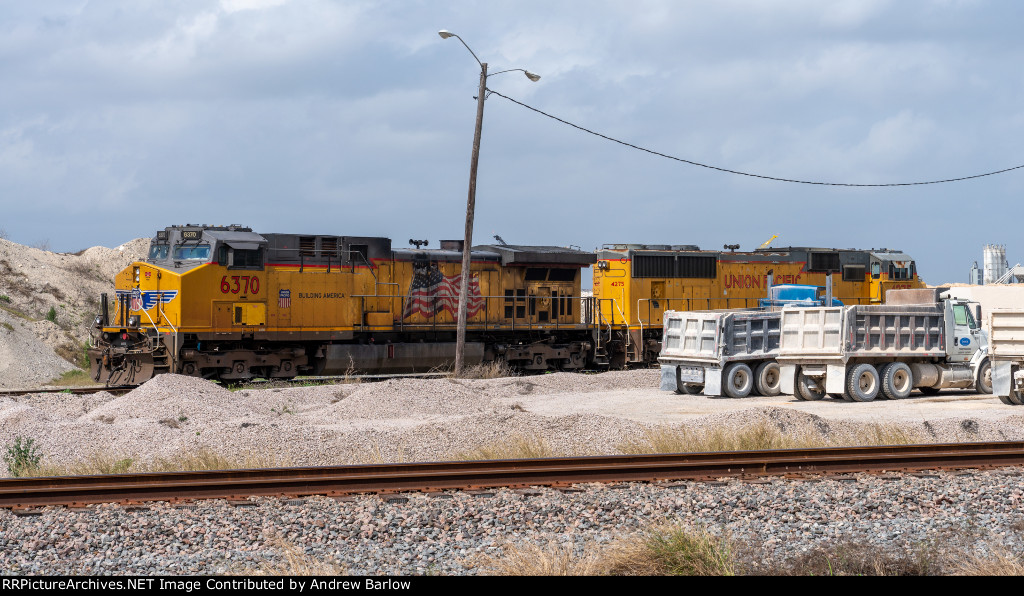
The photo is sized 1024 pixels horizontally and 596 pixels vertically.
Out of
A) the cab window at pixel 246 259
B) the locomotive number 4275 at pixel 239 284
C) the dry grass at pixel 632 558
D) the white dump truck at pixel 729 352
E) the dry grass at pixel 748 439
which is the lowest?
the dry grass at pixel 632 558

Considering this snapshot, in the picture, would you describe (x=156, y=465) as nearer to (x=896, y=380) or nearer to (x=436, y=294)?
(x=436, y=294)

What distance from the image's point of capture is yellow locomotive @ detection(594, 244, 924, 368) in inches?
1054

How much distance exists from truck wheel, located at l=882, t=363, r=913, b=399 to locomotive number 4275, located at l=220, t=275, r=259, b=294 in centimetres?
1351

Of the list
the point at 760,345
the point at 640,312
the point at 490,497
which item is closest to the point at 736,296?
the point at 640,312

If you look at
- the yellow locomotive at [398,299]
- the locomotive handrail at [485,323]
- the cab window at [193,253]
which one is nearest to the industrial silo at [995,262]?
the yellow locomotive at [398,299]

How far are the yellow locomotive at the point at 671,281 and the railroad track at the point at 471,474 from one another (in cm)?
1535

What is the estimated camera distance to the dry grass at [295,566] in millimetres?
6227

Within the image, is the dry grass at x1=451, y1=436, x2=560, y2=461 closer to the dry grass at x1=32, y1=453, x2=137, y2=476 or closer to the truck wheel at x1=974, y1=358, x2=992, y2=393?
the dry grass at x1=32, y1=453, x2=137, y2=476

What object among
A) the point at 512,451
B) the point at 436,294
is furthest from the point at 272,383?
the point at 512,451

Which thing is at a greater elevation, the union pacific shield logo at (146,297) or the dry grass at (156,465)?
the union pacific shield logo at (146,297)

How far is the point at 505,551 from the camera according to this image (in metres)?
7.07

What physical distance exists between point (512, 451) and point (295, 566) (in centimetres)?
599

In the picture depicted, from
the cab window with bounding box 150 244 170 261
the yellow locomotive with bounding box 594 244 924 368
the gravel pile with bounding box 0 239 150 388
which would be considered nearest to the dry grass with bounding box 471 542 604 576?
the cab window with bounding box 150 244 170 261

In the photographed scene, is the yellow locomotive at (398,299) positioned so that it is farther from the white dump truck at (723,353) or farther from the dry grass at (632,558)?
the dry grass at (632,558)
